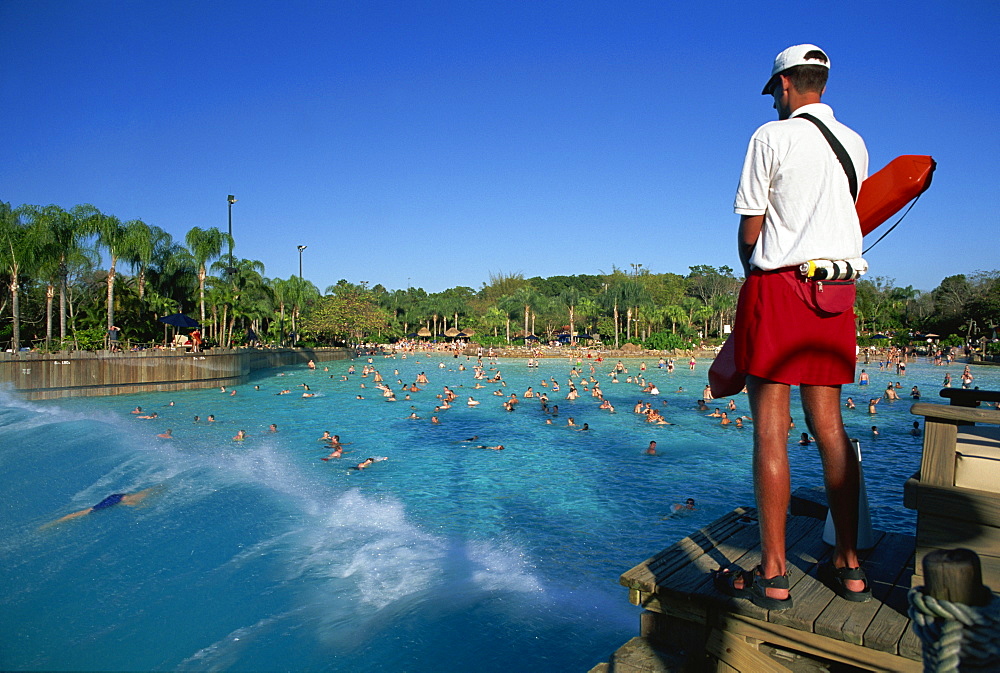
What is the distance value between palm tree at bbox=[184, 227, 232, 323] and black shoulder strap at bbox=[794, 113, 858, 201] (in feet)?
149

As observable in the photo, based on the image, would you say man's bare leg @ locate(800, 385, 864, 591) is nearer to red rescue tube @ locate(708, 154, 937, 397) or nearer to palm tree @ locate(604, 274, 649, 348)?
red rescue tube @ locate(708, 154, 937, 397)

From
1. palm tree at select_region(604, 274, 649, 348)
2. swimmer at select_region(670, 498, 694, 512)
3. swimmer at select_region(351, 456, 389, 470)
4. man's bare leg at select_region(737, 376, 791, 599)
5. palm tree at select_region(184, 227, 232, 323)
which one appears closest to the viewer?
man's bare leg at select_region(737, 376, 791, 599)

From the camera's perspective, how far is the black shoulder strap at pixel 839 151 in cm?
270

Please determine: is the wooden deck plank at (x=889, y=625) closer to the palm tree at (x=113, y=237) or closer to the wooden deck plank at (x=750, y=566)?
the wooden deck plank at (x=750, y=566)

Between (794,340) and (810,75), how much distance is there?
3.92 ft

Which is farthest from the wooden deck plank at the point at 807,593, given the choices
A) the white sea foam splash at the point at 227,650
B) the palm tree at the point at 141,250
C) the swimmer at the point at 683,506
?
the palm tree at the point at 141,250

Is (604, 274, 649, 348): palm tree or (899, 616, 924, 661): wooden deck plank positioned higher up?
(604, 274, 649, 348): palm tree

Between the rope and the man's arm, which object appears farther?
the man's arm

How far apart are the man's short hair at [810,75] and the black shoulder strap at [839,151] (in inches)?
6.5

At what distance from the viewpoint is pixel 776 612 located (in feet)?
8.79

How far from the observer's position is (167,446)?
56.9ft

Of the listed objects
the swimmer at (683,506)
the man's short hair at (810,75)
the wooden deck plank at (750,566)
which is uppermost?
the man's short hair at (810,75)

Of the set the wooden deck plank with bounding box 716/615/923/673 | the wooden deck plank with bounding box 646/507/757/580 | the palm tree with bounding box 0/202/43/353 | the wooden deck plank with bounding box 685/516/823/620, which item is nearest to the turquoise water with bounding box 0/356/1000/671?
the wooden deck plank with bounding box 646/507/757/580

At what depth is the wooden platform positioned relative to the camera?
8.41ft
